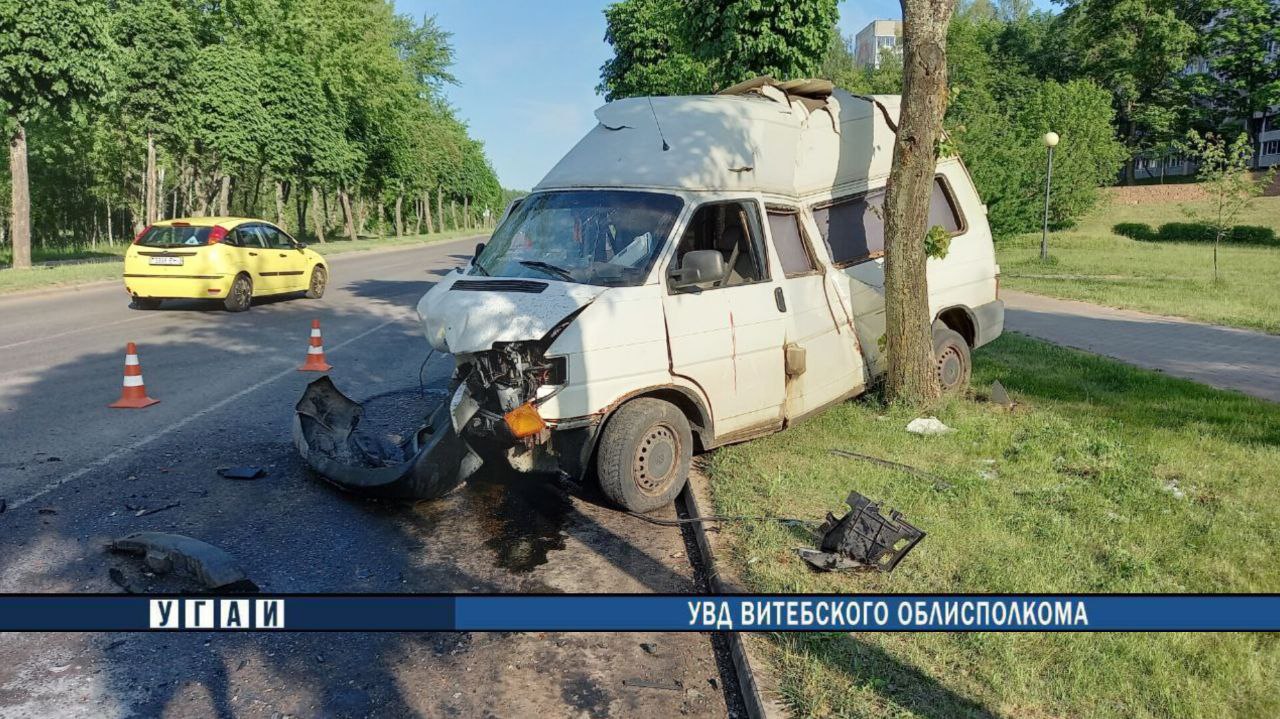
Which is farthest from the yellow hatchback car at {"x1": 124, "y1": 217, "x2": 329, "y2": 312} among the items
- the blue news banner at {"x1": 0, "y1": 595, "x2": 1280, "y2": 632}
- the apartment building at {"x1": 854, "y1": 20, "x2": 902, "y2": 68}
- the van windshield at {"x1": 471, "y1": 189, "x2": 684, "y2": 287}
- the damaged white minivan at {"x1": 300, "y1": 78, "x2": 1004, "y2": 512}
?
the apartment building at {"x1": 854, "y1": 20, "x2": 902, "y2": 68}

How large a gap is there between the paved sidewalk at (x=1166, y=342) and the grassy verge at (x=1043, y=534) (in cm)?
157

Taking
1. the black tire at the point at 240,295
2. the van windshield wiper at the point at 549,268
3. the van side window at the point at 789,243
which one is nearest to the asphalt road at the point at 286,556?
the van windshield wiper at the point at 549,268

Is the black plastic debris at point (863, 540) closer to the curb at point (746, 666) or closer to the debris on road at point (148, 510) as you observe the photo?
the curb at point (746, 666)

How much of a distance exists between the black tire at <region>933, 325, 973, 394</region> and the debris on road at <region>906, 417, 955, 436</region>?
854 millimetres

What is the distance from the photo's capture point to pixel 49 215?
54.8 m

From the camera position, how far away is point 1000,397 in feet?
27.6

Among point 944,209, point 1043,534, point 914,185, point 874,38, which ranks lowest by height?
point 1043,534

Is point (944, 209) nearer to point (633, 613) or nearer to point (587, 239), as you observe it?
point (587, 239)

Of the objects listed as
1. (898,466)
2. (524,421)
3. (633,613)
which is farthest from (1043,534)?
(633,613)

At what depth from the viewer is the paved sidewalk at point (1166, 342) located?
9.98m

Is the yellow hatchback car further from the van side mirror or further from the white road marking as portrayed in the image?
the van side mirror

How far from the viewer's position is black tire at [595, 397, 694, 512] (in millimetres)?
5301

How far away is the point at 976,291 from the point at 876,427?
7.75 feet

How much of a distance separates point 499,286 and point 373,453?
1935mm
